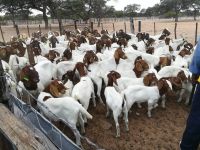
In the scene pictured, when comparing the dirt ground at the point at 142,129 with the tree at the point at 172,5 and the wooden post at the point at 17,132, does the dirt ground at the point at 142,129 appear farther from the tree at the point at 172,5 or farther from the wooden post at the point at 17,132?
the tree at the point at 172,5

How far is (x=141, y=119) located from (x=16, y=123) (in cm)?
391

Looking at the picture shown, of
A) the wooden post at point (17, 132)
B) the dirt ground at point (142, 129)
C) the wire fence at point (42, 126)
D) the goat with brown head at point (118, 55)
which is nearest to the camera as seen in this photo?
the wooden post at point (17, 132)

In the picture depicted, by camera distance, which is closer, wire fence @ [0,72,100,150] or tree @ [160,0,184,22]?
wire fence @ [0,72,100,150]

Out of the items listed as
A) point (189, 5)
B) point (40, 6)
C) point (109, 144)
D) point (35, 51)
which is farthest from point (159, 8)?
point (109, 144)

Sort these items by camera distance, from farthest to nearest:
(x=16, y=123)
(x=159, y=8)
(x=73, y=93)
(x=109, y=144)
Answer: (x=159, y=8), (x=73, y=93), (x=109, y=144), (x=16, y=123)

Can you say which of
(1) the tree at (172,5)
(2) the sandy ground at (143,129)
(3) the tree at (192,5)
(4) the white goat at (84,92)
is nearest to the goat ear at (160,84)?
(2) the sandy ground at (143,129)

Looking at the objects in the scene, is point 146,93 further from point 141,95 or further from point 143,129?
point 143,129

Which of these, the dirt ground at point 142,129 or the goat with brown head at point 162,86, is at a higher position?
the goat with brown head at point 162,86

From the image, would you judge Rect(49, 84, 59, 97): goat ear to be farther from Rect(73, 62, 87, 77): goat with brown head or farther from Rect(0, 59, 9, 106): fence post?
Rect(0, 59, 9, 106): fence post

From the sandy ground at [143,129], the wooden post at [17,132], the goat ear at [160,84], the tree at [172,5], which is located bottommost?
the sandy ground at [143,129]

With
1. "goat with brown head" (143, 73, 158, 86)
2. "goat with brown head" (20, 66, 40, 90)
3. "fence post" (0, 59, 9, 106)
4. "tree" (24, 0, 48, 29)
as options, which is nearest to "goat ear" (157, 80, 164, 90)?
"goat with brown head" (143, 73, 158, 86)

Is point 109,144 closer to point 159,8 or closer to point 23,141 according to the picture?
point 23,141

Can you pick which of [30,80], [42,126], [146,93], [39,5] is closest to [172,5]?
[39,5]

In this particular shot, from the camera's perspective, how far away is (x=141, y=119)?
6855 mm
